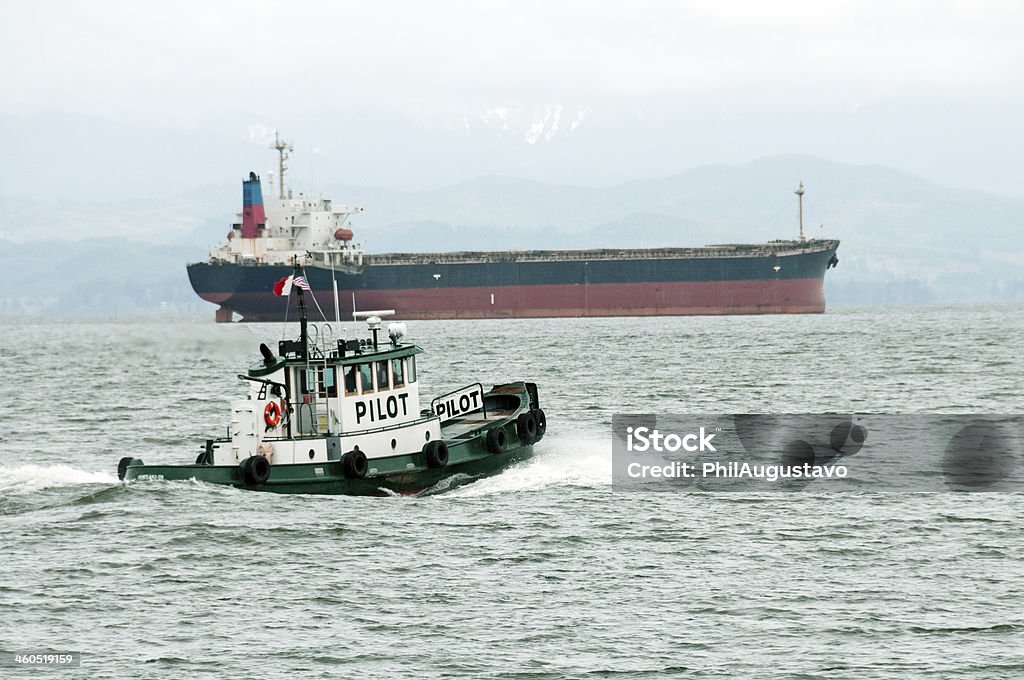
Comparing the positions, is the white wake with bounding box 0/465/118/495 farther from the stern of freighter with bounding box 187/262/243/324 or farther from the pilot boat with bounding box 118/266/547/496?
the stern of freighter with bounding box 187/262/243/324

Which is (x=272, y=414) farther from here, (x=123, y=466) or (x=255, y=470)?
(x=123, y=466)

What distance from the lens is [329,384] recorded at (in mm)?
27094

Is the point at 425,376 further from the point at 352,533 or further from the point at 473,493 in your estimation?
the point at 352,533

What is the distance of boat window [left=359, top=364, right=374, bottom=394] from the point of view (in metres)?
27.6

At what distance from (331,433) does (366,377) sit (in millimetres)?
1300

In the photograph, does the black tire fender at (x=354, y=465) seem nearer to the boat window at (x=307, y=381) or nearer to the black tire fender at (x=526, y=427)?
the boat window at (x=307, y=381)

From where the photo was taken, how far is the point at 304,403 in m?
27.5

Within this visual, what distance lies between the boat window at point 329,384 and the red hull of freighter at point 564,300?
287ft

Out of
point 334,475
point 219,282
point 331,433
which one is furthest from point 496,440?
point 219,282

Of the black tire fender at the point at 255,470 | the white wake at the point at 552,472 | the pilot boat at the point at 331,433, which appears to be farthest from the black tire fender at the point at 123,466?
the white wake at the point at 552,472

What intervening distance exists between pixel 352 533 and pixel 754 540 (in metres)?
6.61

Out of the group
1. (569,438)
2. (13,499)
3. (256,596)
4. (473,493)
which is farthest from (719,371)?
(256,596)

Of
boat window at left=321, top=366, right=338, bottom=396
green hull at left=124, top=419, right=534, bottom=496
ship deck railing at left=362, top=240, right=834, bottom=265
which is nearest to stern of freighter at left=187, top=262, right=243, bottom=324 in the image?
ship deck railing at left=362, top=240, right=834, bottom=265

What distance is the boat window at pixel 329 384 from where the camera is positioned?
27.1 meters
